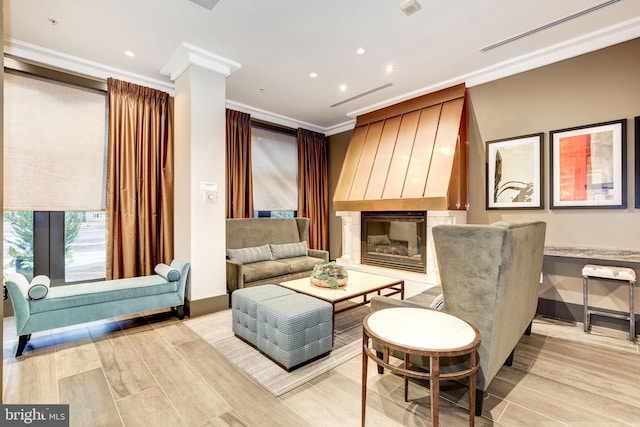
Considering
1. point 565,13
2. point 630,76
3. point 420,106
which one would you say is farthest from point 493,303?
point 420,106

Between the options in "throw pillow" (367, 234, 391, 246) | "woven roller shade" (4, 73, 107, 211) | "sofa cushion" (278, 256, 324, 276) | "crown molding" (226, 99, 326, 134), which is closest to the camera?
"woven roller shade" (4, 73, 107, 211)

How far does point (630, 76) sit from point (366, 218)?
12.0 feet

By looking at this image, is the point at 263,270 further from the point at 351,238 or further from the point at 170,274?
the point at 351,238

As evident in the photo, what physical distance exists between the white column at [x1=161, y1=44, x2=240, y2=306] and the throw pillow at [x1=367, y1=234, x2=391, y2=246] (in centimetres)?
266

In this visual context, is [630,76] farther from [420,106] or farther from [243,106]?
[243,106]

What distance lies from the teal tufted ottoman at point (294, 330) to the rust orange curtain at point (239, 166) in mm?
2683

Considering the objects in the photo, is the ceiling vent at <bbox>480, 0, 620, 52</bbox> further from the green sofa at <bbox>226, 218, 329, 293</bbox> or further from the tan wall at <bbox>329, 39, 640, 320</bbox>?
the green sofa at <bbox>226, 218, 329, 293</bbox>

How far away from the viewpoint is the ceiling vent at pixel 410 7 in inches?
101

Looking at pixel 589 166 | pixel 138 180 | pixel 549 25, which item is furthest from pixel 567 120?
pixel 138 180

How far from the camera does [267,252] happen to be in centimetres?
461

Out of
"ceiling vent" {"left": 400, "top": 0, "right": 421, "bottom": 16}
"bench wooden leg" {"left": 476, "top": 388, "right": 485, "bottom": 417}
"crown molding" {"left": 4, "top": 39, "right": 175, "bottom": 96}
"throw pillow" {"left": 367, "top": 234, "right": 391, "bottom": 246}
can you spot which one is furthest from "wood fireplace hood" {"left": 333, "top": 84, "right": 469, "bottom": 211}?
"crown molding" {"left": 4, "top": 39, "right": 175, "bottom": 96}

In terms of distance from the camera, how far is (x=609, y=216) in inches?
122

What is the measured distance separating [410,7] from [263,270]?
3.42 m

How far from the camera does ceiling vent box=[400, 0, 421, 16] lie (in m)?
2.56
